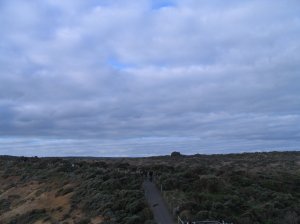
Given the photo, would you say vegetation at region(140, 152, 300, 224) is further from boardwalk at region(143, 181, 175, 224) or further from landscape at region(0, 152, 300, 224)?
boardwalk at region(143, 181, 175, 224)

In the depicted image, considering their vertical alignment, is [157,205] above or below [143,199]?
below

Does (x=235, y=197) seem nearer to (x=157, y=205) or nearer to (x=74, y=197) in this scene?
(x=157, y=205)

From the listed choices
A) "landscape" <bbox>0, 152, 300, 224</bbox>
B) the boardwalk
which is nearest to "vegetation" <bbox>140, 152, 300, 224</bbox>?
"landscape" <bbox>0, 152, 300, 224</bbox>

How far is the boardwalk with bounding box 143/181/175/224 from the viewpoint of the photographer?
30.0m

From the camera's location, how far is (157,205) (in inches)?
1324

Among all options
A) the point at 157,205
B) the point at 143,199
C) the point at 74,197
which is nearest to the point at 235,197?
the point at 157,205

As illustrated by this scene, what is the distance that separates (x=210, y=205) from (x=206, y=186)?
233 inches

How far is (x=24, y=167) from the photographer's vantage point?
72125 millimetres

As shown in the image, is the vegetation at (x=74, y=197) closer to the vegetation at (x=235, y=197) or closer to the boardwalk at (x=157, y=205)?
the boardwalk at (x=157, y=205)

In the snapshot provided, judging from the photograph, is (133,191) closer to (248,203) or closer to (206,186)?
(206,186)

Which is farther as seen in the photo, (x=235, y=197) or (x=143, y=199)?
(x=143, y=199)

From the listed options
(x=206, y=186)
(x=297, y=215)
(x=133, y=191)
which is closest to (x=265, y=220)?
(x=297, y=215)

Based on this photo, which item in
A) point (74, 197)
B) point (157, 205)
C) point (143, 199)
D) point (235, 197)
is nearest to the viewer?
point (157, 205)

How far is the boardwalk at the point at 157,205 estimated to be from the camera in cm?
2997
